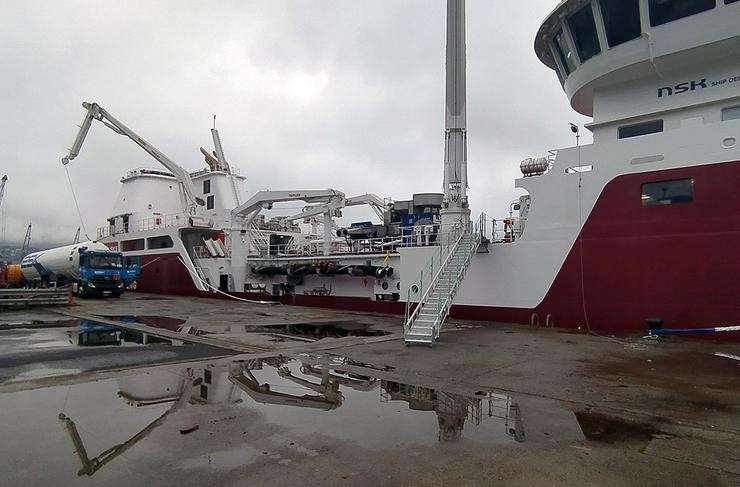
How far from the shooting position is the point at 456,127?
1551 cm

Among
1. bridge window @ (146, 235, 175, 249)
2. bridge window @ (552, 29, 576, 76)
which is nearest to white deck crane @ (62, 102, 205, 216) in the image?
bridge window @ (146, 235, 175, 249)

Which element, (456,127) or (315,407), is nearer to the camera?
(315,407)

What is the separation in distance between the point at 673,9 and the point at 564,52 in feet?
9.81

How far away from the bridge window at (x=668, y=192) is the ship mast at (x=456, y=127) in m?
5.05

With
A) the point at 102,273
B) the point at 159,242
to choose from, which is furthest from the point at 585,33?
the point at 159,242

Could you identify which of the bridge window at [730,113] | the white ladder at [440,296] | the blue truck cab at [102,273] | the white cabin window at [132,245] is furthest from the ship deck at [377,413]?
the white cabin window at [132,245]

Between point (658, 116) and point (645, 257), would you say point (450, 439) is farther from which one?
point (658, 116)

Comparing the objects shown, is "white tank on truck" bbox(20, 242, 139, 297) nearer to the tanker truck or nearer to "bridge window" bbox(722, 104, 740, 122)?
the tanker truck

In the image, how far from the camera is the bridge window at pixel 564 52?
13921mm

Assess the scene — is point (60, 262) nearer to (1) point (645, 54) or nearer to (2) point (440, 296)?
(2) point (440, 296)

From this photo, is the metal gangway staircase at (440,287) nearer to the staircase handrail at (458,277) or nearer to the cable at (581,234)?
the staircase handrail at (458,277)

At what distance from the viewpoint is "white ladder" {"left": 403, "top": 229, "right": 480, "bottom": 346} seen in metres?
10.8

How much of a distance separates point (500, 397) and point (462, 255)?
27.1 ft

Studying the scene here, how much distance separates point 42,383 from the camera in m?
6.70
